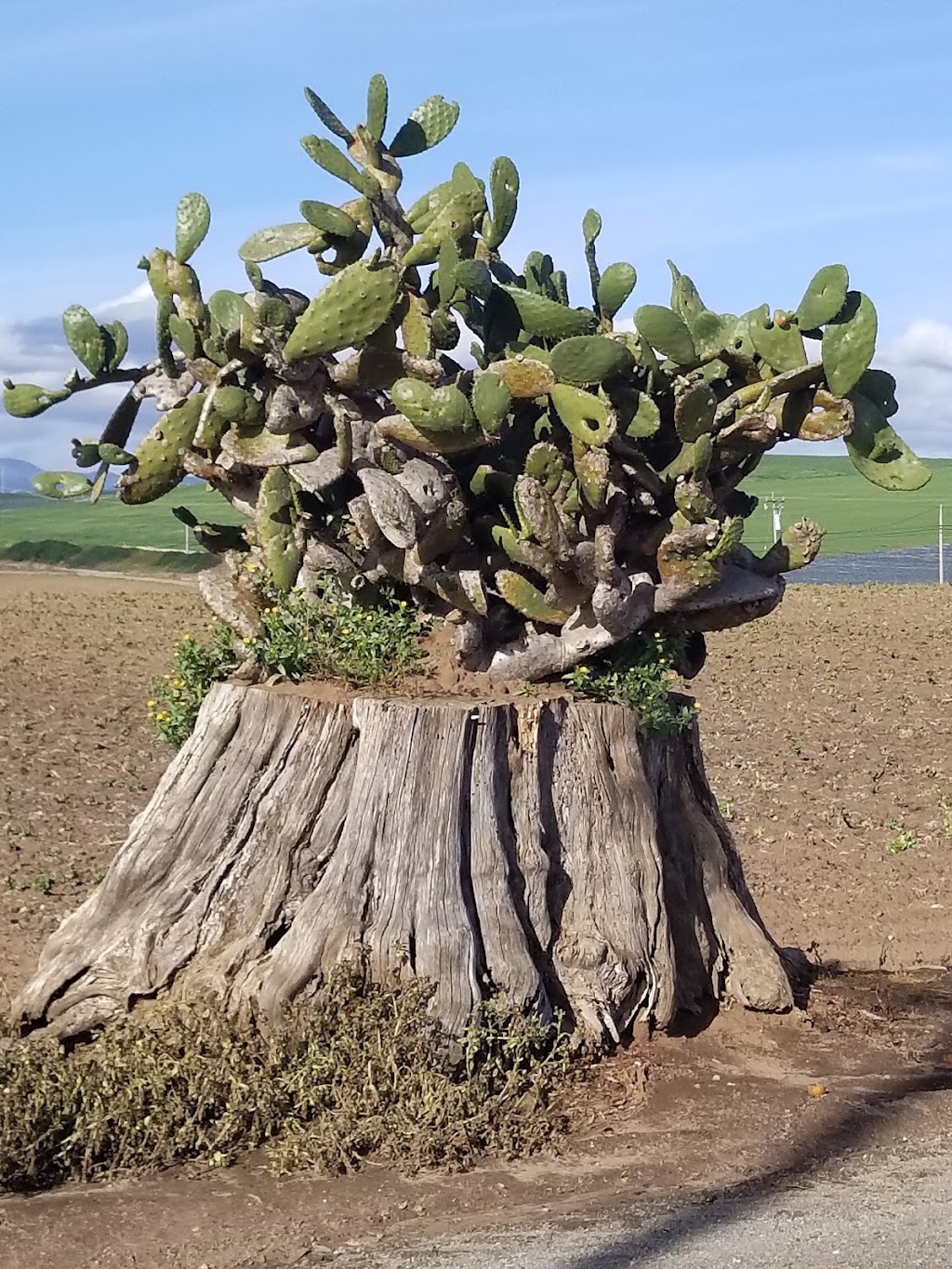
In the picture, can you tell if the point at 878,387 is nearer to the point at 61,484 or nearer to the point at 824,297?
the point at 824,297

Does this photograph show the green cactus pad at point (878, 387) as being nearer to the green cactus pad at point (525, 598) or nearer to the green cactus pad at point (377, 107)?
the green cactus pad at point (525, 598)

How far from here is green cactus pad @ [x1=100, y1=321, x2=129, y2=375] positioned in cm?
611

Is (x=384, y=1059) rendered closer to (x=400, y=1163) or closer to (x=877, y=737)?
(x=400, y=1163)

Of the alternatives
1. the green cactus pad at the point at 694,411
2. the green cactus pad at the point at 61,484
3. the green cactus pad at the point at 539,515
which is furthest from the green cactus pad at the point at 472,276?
the green cactus pad at the point at 61,484

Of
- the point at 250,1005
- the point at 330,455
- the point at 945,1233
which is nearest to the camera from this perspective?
the point at 945,1233

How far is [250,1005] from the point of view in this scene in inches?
215

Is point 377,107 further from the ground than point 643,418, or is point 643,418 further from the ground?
point 377,107

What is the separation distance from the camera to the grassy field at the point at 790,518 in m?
53.0

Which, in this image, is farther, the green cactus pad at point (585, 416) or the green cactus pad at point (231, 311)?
the green cactus pad at point (231, 311)

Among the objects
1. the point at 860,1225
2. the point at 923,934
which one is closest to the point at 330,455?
the point at 860,1225

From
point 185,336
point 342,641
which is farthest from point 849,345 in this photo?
point 185,336

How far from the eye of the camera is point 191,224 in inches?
238

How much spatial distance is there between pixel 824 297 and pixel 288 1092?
3.28m

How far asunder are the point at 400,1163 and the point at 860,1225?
139 centimetres
